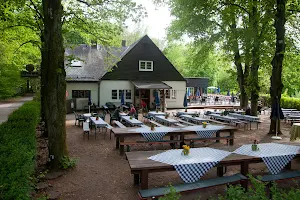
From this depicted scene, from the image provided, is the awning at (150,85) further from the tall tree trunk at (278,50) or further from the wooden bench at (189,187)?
the wooden bench at (189,187)

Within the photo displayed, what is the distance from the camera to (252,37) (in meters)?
15.0

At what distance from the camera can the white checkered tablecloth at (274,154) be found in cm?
594

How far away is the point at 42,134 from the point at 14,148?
23.9 ft

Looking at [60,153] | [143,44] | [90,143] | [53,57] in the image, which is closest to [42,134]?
[90,143]

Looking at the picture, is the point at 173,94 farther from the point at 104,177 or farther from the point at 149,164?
the point at 149,164

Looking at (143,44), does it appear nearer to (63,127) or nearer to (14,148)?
(63,127)

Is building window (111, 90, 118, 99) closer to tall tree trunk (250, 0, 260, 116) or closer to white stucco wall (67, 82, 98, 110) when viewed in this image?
white stucco wall (67, 82, 98, 110)

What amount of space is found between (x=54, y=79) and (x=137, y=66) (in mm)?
18437

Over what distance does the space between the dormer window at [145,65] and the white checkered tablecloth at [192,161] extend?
19.8 m

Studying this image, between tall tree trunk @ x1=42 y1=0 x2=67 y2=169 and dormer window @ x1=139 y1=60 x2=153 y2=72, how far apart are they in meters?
18.4

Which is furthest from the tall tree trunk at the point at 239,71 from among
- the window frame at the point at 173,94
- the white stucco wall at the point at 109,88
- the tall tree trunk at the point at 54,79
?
the tall tree trunk at the point at 54,79

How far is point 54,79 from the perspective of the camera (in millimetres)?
6922

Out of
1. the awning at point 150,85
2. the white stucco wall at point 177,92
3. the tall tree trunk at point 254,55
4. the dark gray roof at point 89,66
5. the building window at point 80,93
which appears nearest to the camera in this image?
the tall tree trunk at point 254,55

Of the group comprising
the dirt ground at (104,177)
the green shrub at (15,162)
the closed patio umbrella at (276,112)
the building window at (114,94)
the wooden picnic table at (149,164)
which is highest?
the building window at (114,94)
